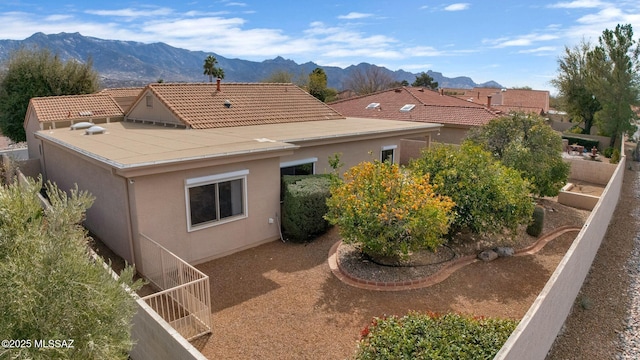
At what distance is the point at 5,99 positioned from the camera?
3011cm

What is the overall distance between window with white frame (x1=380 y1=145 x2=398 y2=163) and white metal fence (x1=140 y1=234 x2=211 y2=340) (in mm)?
11386

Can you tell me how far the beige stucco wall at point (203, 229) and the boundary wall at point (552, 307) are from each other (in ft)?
25.3

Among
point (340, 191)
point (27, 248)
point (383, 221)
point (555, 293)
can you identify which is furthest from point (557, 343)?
point (27, 248)

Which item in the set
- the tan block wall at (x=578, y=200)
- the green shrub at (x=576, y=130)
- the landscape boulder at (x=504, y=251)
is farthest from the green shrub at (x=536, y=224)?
the green shrub at (x=576, y=130)

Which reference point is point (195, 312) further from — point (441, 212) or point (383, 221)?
point (441, 212)

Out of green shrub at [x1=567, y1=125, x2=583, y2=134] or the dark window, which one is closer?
the dark window

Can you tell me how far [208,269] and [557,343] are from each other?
27.3ft

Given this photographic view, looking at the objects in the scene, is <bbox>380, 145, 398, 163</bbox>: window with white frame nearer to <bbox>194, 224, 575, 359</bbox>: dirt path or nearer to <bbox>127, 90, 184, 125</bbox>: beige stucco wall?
<bbox>194, 224, 575, 359</bbox>: dirt path

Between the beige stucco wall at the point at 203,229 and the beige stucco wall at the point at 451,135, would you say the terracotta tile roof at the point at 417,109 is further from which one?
the beige stucco wall at the point at 203,229

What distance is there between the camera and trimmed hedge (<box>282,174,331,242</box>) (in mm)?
12078

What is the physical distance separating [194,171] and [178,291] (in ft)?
11.2

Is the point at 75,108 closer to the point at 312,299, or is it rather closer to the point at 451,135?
the point at 312,299

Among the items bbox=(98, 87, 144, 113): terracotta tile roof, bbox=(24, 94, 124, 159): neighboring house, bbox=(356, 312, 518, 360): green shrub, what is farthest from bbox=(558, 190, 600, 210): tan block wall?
bbox=(98, 87, 144, 113): terracotta tile roof

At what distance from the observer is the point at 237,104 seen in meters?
20.5
